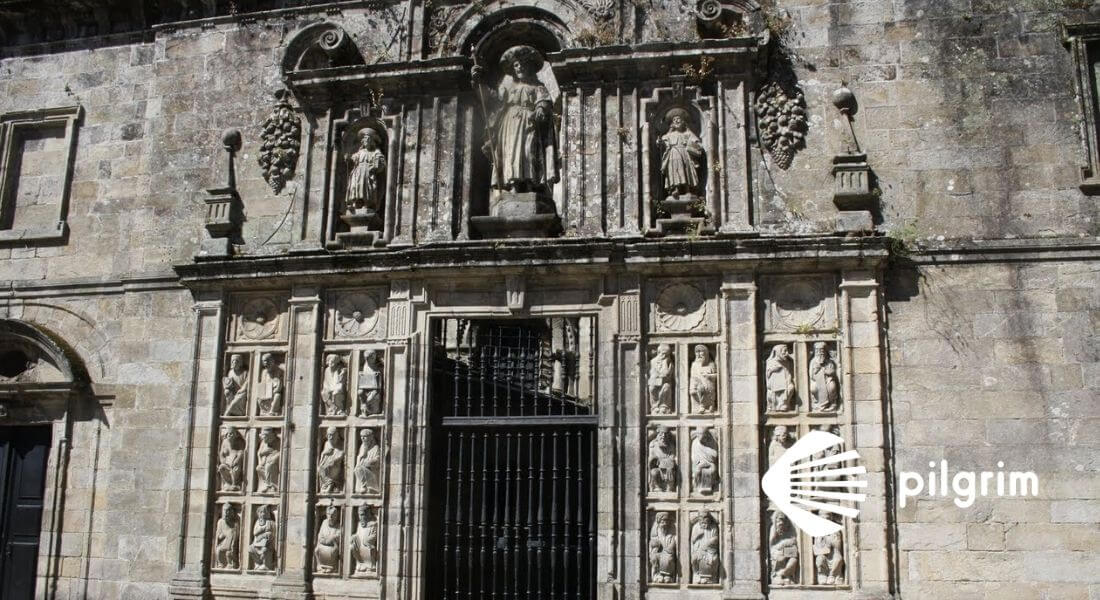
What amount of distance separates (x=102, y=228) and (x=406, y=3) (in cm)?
411

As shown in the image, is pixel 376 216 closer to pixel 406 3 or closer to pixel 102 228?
pixel 406 3

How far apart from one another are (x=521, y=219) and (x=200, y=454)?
3.83 m

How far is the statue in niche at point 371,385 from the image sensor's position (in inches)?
368

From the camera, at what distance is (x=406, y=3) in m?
10.4

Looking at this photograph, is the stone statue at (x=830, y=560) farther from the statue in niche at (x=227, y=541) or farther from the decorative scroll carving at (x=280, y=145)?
the decorative scroll carving at (x=280, y=145)

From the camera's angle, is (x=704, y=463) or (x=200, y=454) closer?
(x=704, y=463)

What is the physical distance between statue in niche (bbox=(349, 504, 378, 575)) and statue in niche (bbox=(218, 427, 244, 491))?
4.37ft

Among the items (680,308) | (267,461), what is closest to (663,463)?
(680,308)

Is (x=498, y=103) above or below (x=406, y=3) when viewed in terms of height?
below

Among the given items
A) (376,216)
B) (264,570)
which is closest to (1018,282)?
(376,216)

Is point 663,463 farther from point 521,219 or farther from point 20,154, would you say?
point 20,154

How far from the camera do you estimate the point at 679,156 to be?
9.38m

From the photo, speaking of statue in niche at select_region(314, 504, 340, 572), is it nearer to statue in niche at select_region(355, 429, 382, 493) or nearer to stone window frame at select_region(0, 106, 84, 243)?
statue in niche at select_region(355, 429, 382, 493)

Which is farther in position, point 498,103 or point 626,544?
point 498,103
